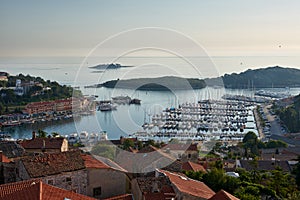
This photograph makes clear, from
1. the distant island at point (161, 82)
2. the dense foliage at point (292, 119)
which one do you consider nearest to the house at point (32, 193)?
the distant island at point (161, 82)

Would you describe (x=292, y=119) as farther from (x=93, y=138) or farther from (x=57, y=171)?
(x=57, y=171)

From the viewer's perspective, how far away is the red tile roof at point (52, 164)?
17.9ft

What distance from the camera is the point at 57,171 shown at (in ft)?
18.1

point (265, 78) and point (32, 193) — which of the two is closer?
point (32, 193)

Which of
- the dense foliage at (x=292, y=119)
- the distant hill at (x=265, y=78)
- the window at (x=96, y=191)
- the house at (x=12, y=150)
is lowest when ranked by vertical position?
the dense foliage at (x=292, y=119)

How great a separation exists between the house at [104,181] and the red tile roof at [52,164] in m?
0.18

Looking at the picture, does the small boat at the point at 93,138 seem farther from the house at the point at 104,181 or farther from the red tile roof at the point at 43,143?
the house at the point at 104,181

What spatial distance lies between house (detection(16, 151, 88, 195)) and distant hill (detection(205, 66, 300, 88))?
57.7 m

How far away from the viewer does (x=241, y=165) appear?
1287cm

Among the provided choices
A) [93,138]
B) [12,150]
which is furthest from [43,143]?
[93,138]

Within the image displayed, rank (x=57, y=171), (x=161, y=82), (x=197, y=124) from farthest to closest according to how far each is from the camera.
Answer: (x=197, y=124) < (x=161, y=82) < (x=57, y=171)

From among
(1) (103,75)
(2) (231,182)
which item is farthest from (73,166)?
(1) (103,75)

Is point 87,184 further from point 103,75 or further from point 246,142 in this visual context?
point 246,142

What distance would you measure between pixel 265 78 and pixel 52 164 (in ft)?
225
